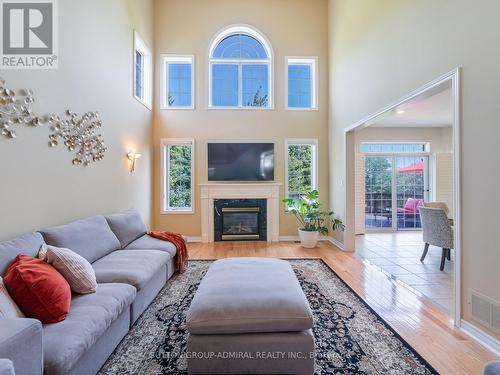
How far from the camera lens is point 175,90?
5.80 metres

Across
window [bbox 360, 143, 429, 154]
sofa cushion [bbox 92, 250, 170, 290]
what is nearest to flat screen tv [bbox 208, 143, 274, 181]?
sofa cushion [bbox 92, 250, 170, 290]

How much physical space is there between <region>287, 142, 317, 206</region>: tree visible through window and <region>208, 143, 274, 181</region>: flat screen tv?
616 millimetres

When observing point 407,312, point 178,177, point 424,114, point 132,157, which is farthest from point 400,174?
point 132,157

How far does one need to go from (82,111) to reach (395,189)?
7.18 meters

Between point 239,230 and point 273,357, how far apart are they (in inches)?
159

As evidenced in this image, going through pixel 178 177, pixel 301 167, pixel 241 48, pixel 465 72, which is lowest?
pixel 178 177

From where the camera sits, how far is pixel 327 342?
2.10 metres

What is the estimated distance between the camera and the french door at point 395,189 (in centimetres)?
689

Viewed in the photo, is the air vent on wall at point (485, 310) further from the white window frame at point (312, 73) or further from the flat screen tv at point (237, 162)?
the white window frame at point (312, 73)

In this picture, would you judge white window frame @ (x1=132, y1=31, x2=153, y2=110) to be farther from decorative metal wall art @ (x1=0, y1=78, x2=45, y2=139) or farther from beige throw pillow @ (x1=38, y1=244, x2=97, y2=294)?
beige throw pillow @ (x1=38, y1=244, x2=97, y2=294)

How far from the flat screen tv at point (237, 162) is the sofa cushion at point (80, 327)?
12.1ft

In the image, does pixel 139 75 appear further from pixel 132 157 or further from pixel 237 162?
pixel 237 162

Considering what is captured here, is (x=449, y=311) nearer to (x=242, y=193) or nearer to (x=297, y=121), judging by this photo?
(x=242, y=193)

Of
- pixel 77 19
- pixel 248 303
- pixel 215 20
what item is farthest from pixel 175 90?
pixel 248 303
